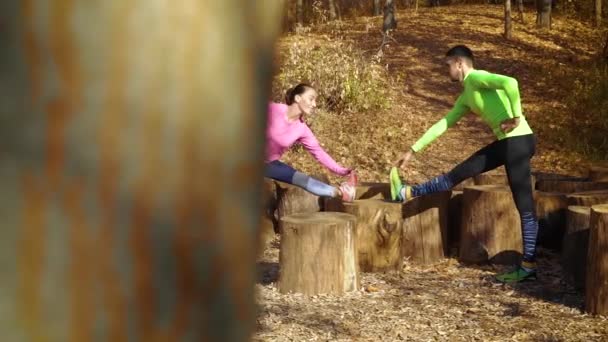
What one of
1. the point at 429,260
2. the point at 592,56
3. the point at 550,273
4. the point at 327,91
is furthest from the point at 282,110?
the point at 592,56

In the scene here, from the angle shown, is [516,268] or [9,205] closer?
[9,205]

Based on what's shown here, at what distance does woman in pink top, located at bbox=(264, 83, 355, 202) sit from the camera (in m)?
7.56

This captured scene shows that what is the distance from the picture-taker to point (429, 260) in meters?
7.95

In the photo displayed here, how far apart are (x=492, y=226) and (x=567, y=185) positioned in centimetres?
137

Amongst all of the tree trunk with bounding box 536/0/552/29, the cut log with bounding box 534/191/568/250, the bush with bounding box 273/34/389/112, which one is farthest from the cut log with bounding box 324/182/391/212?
the tree trunk with bounding box 536/0/552/29

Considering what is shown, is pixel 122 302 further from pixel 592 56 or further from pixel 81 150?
pixel 592 56

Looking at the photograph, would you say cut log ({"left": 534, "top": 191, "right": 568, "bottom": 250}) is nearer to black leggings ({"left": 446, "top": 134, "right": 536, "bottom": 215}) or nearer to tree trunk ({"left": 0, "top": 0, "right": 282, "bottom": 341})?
black leggings ({"left": 446, "top": 134, "right": 536, "bottom": 215})

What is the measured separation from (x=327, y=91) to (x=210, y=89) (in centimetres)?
1265

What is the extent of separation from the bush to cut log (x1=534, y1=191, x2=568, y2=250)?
5709mm

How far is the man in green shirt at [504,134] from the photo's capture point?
6932mm

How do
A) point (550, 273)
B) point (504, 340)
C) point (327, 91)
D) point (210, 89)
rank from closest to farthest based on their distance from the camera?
point (210, 89), point (504, 340), point (550, 273), point (327, 91)

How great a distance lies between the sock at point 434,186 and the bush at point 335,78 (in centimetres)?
586

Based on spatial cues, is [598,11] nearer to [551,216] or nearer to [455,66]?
[551,216]

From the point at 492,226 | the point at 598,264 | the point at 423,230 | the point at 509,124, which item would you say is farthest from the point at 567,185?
the point at 598,264
